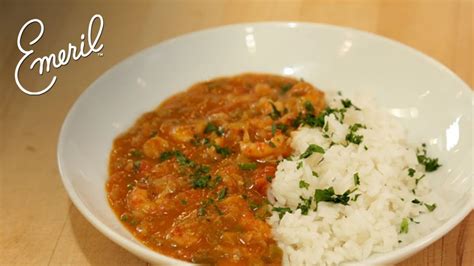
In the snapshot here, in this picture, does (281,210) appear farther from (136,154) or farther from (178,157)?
(136,154)

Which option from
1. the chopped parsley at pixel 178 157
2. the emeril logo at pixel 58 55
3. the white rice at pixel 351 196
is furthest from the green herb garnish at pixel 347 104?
the emeril logo at pixel 58 55

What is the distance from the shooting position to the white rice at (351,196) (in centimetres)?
397

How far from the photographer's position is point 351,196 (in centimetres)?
424

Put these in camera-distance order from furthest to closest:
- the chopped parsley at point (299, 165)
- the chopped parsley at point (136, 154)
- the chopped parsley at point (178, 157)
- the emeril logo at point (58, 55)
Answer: the emeril logo at point (58, 55) → the chopped parsley at point (136, 154) → the chopped parsley at point (178, 157) → the chopped parsley at point (299, 165)

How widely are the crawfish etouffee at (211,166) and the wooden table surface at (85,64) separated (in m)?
0.38

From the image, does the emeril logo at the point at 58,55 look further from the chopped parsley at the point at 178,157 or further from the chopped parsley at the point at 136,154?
the chopped parsley at the point at 178,157

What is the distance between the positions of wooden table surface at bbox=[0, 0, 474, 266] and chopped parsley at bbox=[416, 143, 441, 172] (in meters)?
0.41

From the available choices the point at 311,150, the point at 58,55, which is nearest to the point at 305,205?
the point at 311,150

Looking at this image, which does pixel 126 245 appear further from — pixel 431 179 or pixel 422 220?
pixel 431 179

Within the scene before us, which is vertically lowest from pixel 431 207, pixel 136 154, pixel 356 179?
pixel 136 154

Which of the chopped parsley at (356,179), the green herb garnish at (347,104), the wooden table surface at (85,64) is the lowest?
the wooden table surface at (85,64)

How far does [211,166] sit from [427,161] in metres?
1.46

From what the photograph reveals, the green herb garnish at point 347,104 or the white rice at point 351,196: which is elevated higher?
the green herb garnish at point 347,104

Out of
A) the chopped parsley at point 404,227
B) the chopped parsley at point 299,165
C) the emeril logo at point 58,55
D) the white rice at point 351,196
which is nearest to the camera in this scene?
the white rice at point 351,196
